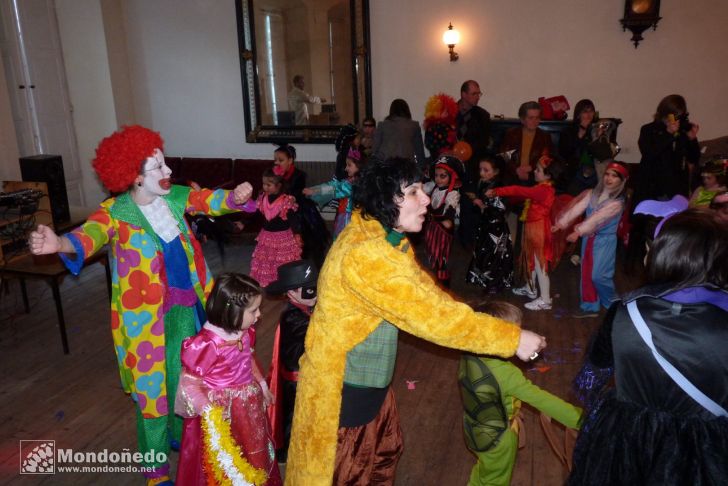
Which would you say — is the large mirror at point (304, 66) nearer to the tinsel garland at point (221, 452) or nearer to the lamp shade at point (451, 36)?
the lamp shade at point (451, 36)

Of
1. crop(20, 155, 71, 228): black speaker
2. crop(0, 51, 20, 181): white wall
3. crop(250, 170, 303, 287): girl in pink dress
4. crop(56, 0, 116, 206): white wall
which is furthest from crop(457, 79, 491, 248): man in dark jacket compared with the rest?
crop(56, 0, 116, 206): white wall

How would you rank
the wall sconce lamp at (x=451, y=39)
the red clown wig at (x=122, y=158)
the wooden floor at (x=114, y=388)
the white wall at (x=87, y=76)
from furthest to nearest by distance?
1. the white wall at (x=87, y=76)
2. the wall sconce lamp at (x=451, y=39)
3. the wooden floor at (x=114, y=388)
4. the red clown wig at (x=122, y=158)

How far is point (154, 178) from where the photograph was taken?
2.76m

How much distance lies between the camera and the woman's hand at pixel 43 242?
7.73ft

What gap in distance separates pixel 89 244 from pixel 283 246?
8.29 feet

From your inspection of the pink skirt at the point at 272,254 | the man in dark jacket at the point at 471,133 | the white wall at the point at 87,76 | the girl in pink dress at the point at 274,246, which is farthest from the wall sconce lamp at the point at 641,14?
the white wall at the point at 87,76

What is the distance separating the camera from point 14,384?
4.01 m

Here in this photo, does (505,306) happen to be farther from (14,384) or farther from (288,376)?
(14,384)

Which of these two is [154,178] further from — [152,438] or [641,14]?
[641,14]

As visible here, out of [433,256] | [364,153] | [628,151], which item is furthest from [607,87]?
[433,256]

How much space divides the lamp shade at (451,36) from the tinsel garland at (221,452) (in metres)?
6.15

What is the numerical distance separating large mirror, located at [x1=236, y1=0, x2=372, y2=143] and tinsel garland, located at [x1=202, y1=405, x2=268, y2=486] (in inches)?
238

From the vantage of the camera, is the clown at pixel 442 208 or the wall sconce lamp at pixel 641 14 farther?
the wall sconce lamp at pixel 641 14

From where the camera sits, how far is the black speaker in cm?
571
